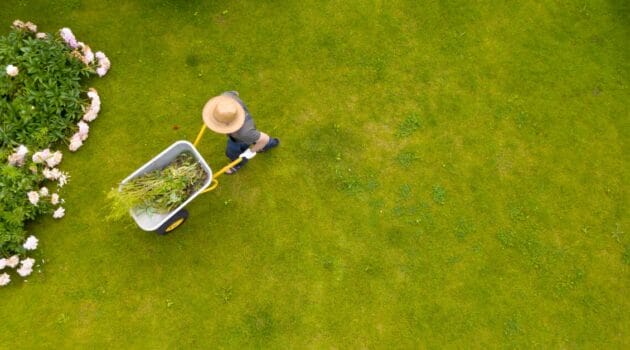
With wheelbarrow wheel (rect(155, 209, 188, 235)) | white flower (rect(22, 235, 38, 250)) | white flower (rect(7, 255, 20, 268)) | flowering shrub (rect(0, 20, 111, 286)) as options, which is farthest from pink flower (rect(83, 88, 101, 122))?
white flower (rect(7, 255, 20, 268))

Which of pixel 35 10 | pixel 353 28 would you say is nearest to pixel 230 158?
pixel 353 28

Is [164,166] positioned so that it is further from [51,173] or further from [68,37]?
[68,37]

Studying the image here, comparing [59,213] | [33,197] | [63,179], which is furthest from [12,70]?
[59,213]

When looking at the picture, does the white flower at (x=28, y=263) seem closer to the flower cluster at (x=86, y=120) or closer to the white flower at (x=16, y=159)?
the white flower at (x=16, y=159)

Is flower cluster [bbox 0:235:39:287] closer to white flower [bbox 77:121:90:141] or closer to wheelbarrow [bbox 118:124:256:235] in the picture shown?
white flower [bbox 77:121:90:141]

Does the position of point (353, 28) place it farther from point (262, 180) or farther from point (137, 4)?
point (137, 4)
